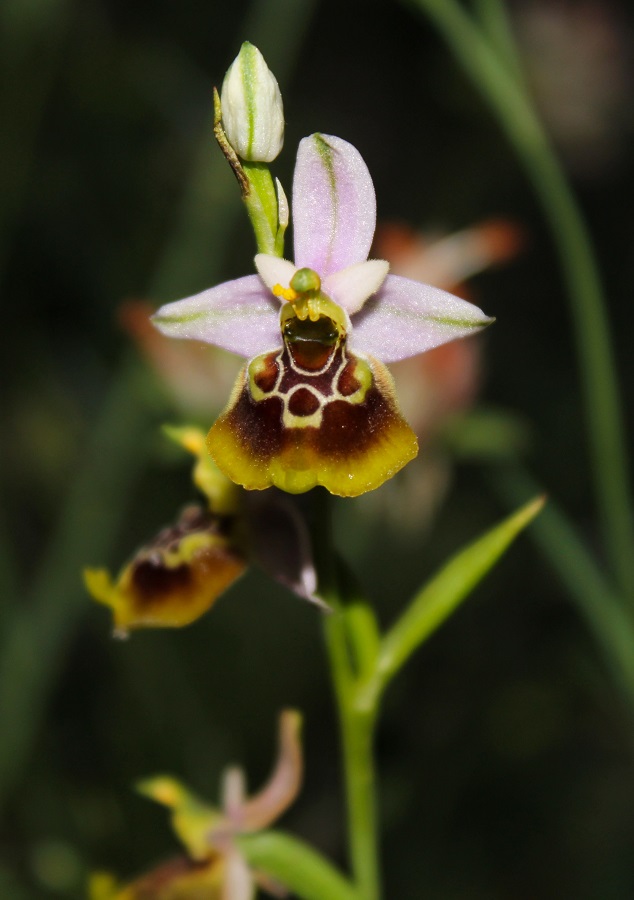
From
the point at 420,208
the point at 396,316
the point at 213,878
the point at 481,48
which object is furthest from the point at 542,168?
the point at 420,208

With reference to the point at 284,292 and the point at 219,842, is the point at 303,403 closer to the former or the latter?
the point at 284,292

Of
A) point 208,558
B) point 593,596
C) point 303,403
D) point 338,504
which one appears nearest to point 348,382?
point 303,403

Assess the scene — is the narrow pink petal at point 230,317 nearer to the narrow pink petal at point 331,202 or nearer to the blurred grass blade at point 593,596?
the narrow pink petal at point 331,202

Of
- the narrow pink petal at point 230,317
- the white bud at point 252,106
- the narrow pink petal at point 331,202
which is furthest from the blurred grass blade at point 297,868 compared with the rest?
the white bud at point 252,106

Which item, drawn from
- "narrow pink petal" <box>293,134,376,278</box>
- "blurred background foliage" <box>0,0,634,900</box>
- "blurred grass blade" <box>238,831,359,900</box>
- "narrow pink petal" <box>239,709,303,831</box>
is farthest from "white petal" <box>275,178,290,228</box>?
"blurred background foliage" <box>0,0,634,900</box>

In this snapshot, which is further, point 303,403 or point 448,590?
point 448,590

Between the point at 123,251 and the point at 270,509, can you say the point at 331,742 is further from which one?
the point at 270,509
